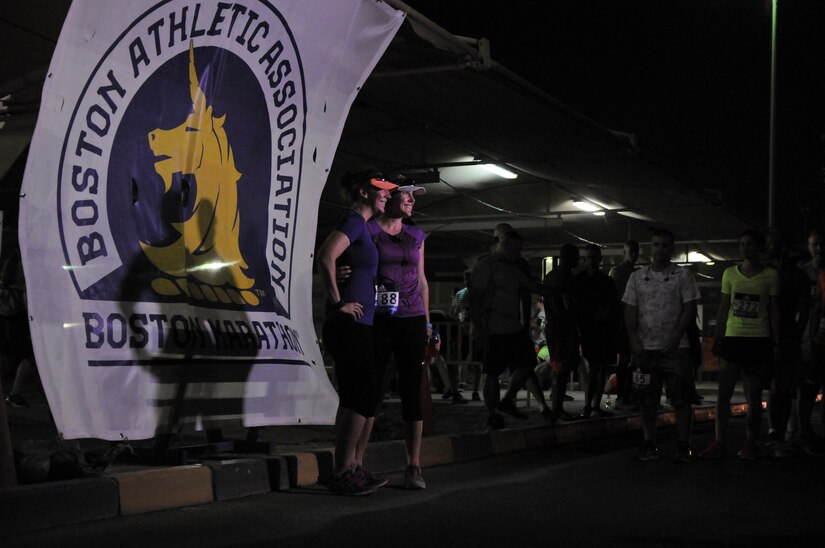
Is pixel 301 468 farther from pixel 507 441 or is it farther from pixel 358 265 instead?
pixel 507 441

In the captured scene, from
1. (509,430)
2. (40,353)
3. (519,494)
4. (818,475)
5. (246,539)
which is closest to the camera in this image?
(246,539)

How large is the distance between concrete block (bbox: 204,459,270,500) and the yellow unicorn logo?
976 millimetres

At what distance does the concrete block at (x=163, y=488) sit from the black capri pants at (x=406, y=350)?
1293 millimetres

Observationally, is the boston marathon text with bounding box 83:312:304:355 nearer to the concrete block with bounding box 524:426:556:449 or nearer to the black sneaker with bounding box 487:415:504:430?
the black sneaker with bounding box 487:415:504:430

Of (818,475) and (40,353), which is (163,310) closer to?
(40,353)

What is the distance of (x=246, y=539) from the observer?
4906 millimetres

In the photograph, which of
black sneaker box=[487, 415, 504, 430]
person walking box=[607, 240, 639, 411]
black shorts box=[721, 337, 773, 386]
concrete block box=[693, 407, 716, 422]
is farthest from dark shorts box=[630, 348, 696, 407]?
concrete block box=[693, 407, 716, 422]

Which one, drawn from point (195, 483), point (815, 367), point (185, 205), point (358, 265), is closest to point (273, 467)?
point (195, 483)

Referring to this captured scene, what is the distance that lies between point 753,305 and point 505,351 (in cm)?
234

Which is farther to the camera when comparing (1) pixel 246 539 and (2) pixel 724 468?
(2) pixel 724 468

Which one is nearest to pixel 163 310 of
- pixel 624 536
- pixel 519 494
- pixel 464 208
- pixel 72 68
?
pixel 72 68

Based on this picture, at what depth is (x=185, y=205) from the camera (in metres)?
6.36

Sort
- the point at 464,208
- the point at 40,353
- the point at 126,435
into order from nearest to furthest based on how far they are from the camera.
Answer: the point at 40,353 → the point at 126,435 → the point at 464,208

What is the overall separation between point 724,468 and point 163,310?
4497 millimetres
